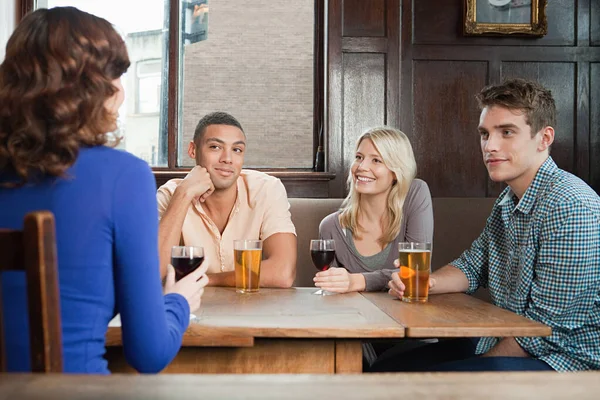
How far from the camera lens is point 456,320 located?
5.28 ft

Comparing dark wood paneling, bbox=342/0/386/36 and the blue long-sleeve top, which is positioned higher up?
dark wood paneling, bbox=342/0/386/36

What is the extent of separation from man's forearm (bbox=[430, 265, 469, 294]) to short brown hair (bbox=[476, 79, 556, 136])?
1.67 feet

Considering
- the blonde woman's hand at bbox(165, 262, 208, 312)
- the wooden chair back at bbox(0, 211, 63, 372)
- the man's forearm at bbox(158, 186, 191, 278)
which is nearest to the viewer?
the wooden chair back at bbox(0, 211, 63, 372)

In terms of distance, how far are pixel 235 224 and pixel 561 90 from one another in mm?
2217

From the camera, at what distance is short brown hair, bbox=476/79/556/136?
7.02 feet

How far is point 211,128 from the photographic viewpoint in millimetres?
2609

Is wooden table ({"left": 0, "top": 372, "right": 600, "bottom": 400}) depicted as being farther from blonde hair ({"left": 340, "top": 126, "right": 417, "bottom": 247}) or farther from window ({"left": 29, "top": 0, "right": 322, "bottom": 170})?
window ({"left": 29, "top": 0, "right": 322, "bottom": 170})

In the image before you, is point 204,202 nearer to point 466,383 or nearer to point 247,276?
point 247,276

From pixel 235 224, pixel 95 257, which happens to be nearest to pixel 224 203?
pixel 235 224

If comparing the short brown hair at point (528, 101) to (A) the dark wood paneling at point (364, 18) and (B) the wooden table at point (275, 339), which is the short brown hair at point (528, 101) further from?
(A) the dark wood paneling at point (364, 18)

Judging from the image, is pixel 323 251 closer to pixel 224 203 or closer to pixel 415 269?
pixel 415 269

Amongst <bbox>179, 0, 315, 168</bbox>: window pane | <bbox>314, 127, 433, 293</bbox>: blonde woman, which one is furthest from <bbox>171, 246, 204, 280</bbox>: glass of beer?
<bbox>179, 0, 315, 168</bbox>: window pane

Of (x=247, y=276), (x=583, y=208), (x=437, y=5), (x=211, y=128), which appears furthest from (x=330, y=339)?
(x=437, y=5)

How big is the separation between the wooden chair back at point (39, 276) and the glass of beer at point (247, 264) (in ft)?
3.49
